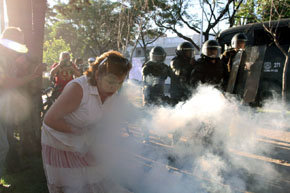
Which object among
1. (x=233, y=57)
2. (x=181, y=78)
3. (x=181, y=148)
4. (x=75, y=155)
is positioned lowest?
(x=181, y=148)

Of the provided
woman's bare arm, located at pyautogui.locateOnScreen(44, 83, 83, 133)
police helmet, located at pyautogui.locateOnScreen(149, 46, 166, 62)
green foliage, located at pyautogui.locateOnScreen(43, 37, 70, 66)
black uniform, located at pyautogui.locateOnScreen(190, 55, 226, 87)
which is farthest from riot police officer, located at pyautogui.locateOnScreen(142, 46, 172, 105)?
green foliage, located at pyautogui.locateOnScreen(43, 37, 70, 66)

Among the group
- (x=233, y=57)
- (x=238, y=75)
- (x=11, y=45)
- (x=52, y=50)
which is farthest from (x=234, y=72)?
(x=52, y=50)

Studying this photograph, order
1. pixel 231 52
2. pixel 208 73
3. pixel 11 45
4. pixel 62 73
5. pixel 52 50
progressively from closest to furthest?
pixel 11 45, pixel 208 73, pixel 231 52, pixel 62 73, pixel 52 50

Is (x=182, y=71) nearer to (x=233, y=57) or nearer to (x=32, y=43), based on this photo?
(x=233, y=57)

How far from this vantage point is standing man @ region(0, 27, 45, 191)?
2.22m

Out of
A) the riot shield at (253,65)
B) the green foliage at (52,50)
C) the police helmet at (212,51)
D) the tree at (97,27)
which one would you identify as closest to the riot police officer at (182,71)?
the police helmet at (212,51)

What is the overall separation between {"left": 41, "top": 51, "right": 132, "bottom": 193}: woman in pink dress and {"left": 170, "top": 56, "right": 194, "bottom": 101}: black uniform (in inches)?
87.2

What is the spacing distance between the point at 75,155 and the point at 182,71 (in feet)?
8.58

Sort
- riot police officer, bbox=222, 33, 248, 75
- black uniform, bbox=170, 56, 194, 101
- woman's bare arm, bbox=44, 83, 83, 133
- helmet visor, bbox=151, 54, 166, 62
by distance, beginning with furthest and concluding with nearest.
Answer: helmet visor, bbox=151, 54, 166, 62, riot police officer, bbox=222, 33, 248, 75, black uniform, bbox=170, 56, 194, 101, woman's bare arm, bbox=44, 83, 83, 133

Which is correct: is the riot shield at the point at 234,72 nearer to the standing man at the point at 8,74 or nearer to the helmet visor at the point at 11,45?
the standing man at the point at 8,74

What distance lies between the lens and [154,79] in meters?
4.15

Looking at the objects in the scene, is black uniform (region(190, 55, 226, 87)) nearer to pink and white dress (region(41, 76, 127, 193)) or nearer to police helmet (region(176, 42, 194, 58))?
police helmet (region(176, 42, 194, 58))

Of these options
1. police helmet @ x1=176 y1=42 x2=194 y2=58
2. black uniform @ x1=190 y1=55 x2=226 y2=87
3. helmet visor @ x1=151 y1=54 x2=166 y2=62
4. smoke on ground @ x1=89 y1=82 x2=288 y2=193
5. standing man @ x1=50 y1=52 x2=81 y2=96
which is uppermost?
police helmet @ x1=176 y1=42 x2=194 y2=58

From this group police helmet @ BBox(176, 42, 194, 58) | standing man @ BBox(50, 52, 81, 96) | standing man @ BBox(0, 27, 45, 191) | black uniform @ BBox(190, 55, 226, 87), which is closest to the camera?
standing man @ BBox(0, 27, 45, 191)
